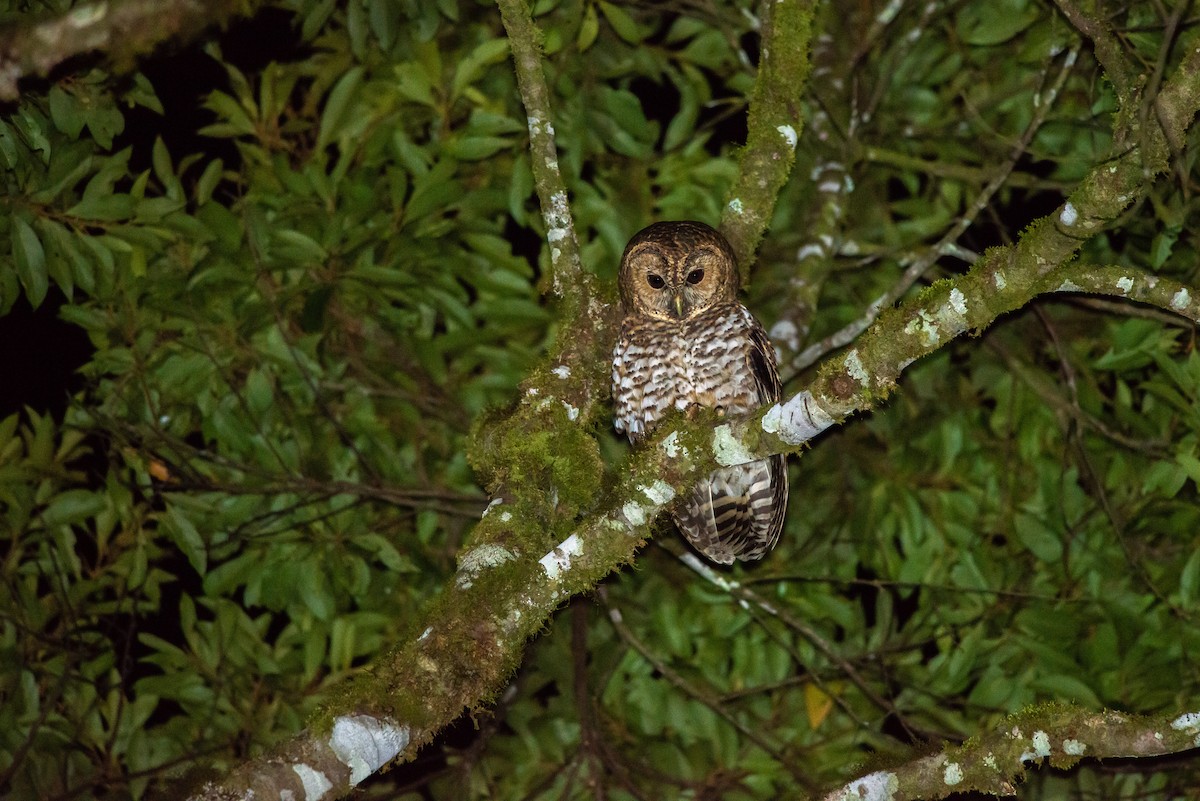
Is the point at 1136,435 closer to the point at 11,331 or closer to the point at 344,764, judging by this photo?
the point at 344,764

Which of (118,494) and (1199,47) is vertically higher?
(118,494)

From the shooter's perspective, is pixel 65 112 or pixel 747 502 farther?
pixel 747 502

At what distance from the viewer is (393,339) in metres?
5.25

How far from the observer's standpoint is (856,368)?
299 cm

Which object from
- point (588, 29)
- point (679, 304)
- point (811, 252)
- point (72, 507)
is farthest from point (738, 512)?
point (72, 507)

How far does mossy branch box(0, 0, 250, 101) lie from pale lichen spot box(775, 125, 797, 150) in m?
2.38

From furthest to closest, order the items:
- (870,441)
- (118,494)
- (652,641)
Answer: (870,441) < (652,641) < (118,494)

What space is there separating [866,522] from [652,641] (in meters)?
1.03

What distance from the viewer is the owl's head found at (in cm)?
440

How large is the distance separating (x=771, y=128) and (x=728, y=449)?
160 centimetres

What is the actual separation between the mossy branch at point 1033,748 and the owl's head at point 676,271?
194cm

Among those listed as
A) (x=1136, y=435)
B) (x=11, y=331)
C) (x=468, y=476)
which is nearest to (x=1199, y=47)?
(x=1136, y=435)

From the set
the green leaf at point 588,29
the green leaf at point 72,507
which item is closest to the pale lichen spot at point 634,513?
the green leaf at point 588,29

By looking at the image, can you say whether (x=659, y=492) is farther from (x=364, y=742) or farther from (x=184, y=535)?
(x=184, y=535)
